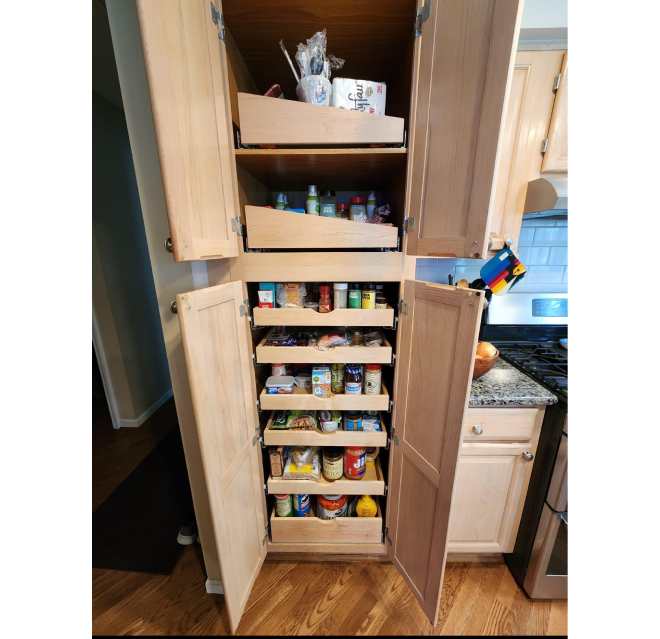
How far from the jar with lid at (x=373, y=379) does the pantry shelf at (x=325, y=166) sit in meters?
0.72

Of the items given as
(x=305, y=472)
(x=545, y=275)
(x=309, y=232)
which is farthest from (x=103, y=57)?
(x=545, y=275)

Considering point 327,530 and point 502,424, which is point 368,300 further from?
point 327,530

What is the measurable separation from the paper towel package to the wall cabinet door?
1.27m

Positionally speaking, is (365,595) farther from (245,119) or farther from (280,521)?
(245,119)

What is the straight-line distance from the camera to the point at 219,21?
66cm

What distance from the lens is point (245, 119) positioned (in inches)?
28.5

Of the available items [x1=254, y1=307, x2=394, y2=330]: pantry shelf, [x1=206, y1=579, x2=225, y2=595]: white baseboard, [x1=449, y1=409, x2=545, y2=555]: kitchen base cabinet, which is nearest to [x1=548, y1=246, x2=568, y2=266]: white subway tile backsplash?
[x1=449, y1=409, x2=545, y2=555]: kitchen base cabinet

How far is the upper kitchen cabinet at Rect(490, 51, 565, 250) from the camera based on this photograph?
855 mm

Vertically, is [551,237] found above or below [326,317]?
above

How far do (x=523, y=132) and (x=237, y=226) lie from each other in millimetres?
1106

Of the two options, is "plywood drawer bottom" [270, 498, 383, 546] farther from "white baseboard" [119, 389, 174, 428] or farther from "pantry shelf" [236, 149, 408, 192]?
"white baseboard" [119, 389, 174, 428]

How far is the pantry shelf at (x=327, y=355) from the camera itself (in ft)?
2.91
